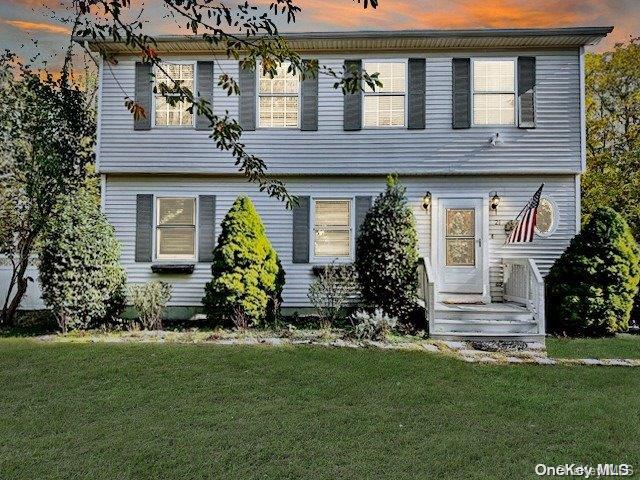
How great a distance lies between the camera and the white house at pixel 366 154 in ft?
30.6

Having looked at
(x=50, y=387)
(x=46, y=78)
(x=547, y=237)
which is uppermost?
(x=46, y=78)

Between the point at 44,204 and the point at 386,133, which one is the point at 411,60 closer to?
the point at 386,133

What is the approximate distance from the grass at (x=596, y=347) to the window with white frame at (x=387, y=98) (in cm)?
486

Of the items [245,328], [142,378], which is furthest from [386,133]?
[142,378]

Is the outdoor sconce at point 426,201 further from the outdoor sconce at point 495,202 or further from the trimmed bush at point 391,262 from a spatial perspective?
the trimmed bush at point 391,262

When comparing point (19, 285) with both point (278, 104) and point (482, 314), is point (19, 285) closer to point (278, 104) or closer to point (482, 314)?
point (278, 104)

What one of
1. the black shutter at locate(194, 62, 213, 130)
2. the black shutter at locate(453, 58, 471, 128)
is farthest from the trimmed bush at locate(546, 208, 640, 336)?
the black shutter at locate(194, 62, 213, 130)

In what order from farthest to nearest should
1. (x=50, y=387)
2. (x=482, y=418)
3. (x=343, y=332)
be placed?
(x=343, y=332) < (x=50, y=387) < (x=482, y=418)

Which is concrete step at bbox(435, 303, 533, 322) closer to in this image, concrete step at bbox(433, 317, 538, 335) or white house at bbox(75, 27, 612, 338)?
concrete step at bbox(433, 317, 538, 335)

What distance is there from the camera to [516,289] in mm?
8812

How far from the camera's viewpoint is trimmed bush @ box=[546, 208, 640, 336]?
7.73 meters

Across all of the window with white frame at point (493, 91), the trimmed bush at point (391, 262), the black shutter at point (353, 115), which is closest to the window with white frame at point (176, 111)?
the black shutter at point (353, 115)

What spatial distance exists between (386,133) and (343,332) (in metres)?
4.09

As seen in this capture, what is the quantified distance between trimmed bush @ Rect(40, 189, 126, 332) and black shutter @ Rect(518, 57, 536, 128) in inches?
310
